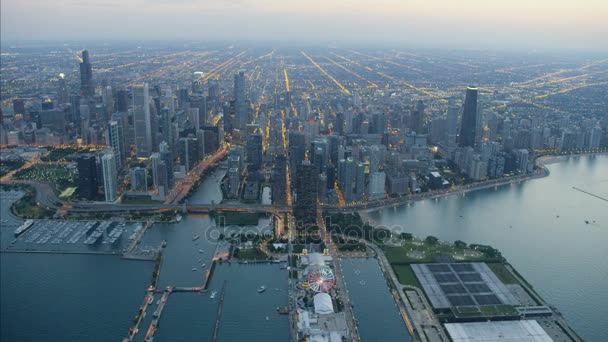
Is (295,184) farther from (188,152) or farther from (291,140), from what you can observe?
(188,152)

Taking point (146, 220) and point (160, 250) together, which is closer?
point (160, 250)

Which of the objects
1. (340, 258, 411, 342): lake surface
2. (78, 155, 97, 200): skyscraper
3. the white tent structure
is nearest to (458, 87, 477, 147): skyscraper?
(340, 258, 411, 342): lake surface

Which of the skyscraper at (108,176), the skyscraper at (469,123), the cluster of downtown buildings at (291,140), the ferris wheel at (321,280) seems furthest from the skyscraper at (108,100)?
the ferris wheel at (321,280)

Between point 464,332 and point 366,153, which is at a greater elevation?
point 366,153

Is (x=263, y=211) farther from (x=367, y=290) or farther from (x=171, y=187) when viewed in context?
(x=367, y=290)

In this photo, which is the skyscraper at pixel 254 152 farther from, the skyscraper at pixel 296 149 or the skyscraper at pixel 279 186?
the skyscraper at pixel 279 186

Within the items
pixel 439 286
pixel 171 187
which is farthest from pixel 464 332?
pixel 171 187
